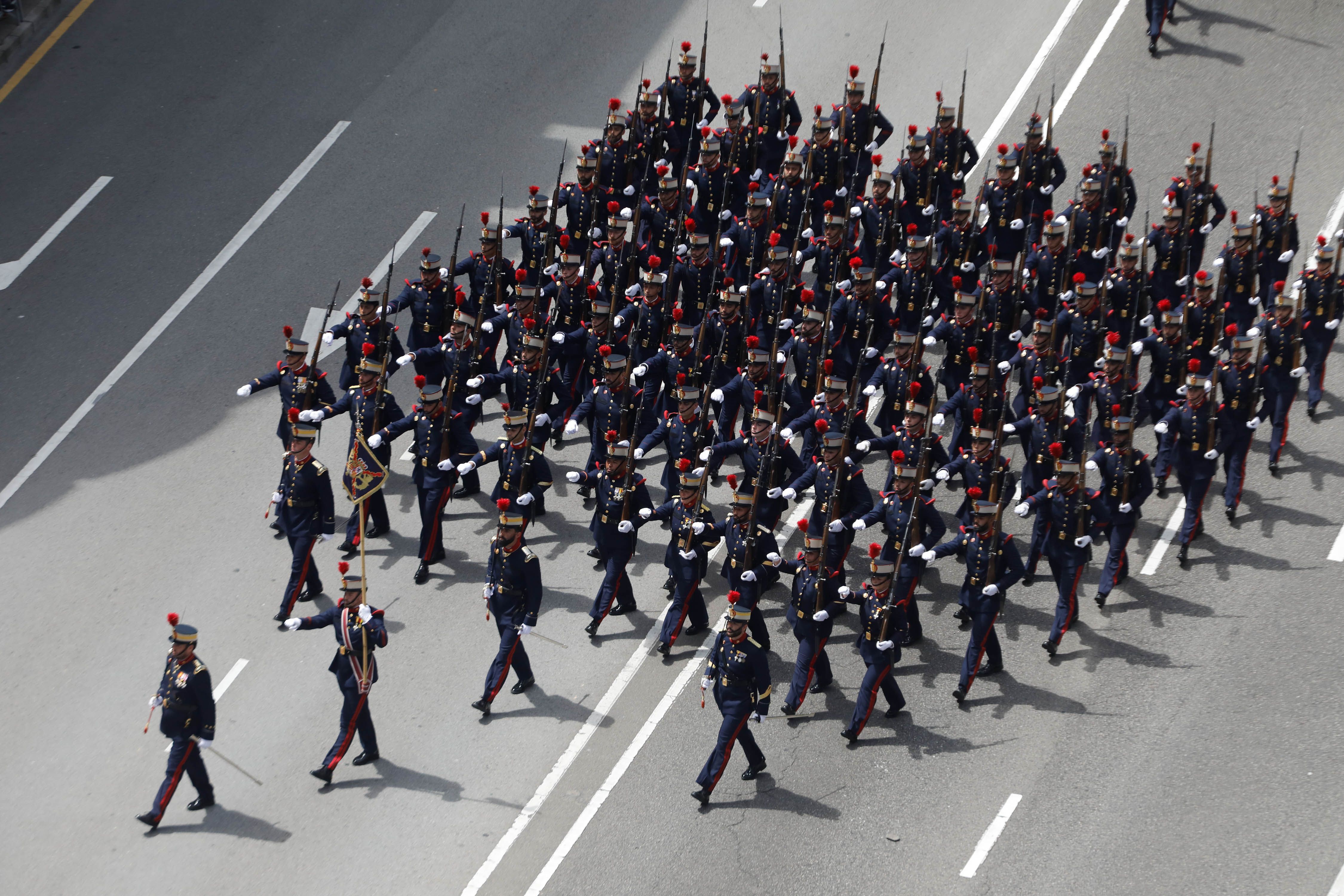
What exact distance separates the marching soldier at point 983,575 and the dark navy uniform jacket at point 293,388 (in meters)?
6.74

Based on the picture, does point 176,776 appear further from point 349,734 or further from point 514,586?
point 514,586

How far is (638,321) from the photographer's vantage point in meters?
20.3

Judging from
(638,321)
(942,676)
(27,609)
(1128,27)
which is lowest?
(27,609)

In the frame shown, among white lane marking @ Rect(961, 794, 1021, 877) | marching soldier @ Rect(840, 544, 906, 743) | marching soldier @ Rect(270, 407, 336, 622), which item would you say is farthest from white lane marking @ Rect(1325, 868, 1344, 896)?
marching soldier @ Rect(270, 407, 336, 622)

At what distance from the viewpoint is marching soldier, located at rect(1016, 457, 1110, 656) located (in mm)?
17156

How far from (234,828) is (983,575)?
6999 millimetres

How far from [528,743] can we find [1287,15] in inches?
639

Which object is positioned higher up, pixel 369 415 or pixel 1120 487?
pixel 1120 487

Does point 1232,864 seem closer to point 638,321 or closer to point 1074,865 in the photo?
point 1074,865

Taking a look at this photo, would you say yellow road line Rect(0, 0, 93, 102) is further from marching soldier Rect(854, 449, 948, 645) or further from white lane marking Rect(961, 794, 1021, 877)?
white lane marking Rect(961, 794, 1021, 877)

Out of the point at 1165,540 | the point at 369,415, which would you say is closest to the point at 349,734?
the point at 369,415

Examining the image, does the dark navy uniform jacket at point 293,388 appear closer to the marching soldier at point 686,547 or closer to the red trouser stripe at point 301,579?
the red trouser stripe at point 301,579

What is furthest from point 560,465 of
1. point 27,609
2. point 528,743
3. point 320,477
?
point 27,609

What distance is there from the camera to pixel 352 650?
628 inches
